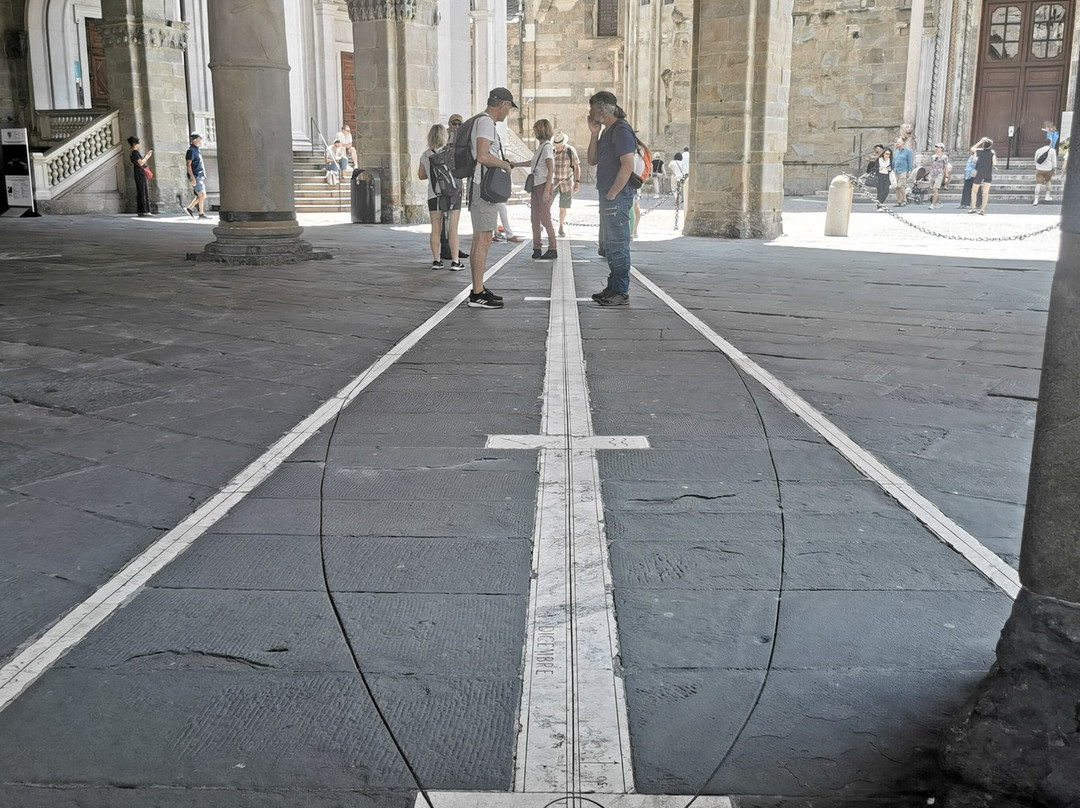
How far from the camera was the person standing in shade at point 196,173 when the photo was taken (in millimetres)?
20234

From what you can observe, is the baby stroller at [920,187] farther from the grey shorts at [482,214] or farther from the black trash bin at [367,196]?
the grey shorts at [482,214]

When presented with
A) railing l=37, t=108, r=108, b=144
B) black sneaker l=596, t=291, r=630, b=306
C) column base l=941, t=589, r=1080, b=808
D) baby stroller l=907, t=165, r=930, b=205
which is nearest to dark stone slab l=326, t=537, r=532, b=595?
column base l=941, t=589, r=1080, b=808

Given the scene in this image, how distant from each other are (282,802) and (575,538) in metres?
1.38

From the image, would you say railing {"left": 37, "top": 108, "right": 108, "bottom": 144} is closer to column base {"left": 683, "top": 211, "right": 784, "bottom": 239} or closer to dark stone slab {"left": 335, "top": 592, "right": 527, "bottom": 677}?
column base {"left": 683, "top": 211, "right": 784, "bottom": 239}

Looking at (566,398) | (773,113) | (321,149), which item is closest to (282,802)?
(566,398)

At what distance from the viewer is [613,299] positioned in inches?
326

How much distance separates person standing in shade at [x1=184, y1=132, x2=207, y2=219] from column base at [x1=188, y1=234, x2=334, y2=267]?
30.8ft

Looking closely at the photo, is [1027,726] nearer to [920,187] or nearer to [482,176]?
[482,176]

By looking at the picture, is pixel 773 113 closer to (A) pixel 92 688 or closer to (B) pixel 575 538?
(B) pixel 575 538

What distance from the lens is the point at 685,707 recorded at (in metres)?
2.12

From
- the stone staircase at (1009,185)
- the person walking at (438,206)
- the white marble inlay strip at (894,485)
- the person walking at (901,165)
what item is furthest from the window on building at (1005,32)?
the white marble inlay strip at (894,485)

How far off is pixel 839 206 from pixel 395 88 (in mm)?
7709

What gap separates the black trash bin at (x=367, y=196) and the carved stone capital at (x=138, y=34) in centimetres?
578

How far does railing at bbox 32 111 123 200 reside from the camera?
2075 cm
